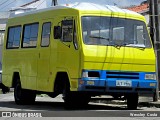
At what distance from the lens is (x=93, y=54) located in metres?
13.7

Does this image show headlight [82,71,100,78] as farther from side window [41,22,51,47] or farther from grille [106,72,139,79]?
side window [41,22,51,47]

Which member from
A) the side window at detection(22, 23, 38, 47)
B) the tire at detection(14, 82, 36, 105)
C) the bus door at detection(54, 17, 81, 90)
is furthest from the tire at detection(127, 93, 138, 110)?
the tire at detection(14, 82, 36, 105)

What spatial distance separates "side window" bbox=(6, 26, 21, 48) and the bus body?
2069mm

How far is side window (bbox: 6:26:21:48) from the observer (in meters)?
17.8

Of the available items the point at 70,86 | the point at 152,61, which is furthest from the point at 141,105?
the point at 70,86

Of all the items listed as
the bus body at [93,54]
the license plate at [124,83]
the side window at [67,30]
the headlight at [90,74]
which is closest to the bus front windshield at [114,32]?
the bus body at [93,54]

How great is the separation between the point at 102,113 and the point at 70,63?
5.50 ft

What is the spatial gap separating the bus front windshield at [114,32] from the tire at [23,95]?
4.33 metres

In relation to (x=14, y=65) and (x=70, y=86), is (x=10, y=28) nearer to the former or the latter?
(x=14, y=65)

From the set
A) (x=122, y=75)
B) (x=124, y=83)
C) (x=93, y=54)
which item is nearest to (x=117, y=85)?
(x=124, y=83)

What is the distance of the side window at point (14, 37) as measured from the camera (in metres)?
17.8

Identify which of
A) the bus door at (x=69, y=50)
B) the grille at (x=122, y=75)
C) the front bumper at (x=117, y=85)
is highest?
the bus door at (x=69, y=50)

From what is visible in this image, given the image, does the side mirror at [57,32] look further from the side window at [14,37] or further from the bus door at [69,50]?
the side window at [14,37]

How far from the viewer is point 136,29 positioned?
14.8 m
